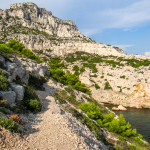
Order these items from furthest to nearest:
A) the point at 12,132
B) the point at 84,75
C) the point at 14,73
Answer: the point at 84,75
the point at 14,73
the point at 12,132

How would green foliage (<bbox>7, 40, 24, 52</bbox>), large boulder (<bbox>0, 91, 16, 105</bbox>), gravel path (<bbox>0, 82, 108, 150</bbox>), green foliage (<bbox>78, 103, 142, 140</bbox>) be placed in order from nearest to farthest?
1. gravel path (<bbox>0, 82, 108, 150</bbox>)
2. large boulder (<bbox>0, 91, 16, 105</bbox>)
3. green foliage (<bbox>78, 103, 142, 140</bbox>)
4. green foliage (<bbox>7, 40, 24, 52</bbox>)

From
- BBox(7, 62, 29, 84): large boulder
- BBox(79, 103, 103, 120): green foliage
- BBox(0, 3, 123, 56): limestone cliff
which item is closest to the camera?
BBox(7, 62, 29, 84): large boulder

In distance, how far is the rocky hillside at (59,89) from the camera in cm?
786

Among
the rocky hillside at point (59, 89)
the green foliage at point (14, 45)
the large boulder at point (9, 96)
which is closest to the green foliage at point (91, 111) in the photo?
the rocky hillside at point (59, 89)

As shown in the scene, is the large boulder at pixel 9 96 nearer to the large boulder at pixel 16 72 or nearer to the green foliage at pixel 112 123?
the large boulder at pixel 16 72

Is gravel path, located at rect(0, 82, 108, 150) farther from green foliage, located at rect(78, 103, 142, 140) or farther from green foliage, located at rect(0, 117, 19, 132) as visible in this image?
green foliage, located at rect(78, 103, 142, 140)

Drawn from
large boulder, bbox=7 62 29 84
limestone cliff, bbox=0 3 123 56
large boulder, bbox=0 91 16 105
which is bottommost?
large boulder, bbox=0 91 16 105

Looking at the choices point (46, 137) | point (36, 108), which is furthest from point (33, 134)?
point (36, 108)

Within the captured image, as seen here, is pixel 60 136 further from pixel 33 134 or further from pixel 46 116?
pixel 46 116

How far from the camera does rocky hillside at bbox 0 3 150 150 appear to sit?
7.86 m

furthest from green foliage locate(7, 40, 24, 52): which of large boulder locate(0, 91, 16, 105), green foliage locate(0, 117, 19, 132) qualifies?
green foliage locate(0, 117, 19, 132)

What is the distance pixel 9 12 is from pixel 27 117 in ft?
370

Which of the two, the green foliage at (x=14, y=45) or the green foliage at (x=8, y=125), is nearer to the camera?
the green foliage at (x=8, y=125)

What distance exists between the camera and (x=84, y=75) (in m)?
55.0
